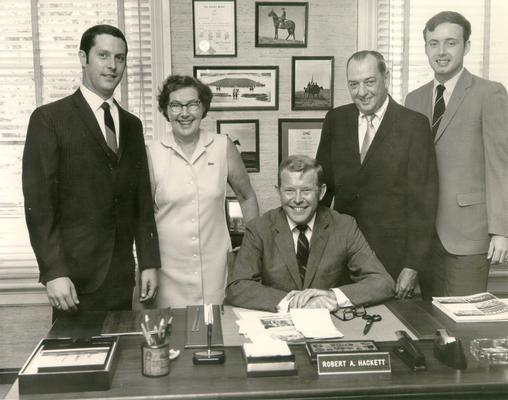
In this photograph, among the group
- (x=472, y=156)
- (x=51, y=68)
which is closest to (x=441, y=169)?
(x=472, y=156)

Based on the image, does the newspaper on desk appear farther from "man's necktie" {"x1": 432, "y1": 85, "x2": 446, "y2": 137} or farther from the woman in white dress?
"man's necktie" {"x1": 432, "y1": 85, "x2": 446, "y2": 137}

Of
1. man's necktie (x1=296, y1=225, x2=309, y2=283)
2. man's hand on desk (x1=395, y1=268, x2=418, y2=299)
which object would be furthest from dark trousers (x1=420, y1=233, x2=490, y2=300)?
man's necktie (x1=296, y1=225, x2=309, y2=283)

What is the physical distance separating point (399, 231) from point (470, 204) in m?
0.34

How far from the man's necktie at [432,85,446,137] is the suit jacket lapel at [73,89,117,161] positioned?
4.49 ft

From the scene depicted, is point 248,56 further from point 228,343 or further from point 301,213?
point 228,343

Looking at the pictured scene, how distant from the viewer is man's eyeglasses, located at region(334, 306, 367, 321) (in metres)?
2.03

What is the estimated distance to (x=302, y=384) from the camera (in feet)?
4.99

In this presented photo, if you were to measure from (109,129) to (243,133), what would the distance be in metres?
1.15

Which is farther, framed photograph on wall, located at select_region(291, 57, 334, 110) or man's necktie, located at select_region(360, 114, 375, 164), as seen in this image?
framed photograph on wall, located at select_region(291, 57, 334, 110)

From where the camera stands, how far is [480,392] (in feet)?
5.01

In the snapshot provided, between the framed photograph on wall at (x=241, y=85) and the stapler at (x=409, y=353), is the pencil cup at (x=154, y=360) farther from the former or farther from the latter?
the framed photograph on wall at (x=241, y=85)

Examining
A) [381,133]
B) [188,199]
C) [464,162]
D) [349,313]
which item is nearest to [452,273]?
[464,162]

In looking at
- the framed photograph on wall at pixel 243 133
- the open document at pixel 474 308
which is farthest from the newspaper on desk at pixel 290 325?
the framed photograph on wall at pixel 243 133

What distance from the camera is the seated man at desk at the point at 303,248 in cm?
229
